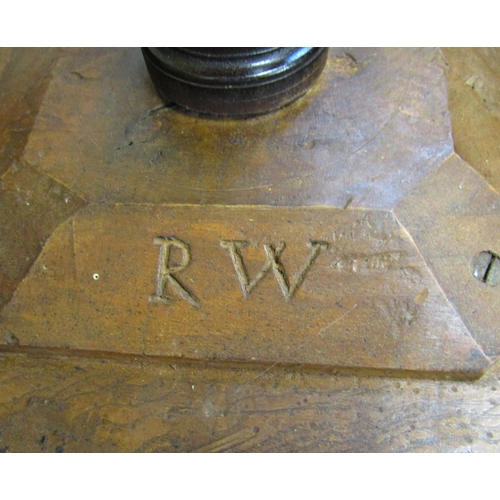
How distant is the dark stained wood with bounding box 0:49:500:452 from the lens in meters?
1.44

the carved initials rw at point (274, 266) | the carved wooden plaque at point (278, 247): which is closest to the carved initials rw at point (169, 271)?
the carved wooden plaque at point (278, 247)

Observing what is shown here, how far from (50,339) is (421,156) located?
1381 mm

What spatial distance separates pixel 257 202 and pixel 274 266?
0.22 metres

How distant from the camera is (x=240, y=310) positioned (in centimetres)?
150

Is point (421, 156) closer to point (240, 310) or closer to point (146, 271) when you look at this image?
point (240, 310)

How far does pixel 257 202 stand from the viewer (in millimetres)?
1543

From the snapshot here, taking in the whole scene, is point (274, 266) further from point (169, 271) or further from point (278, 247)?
point (169, 271)

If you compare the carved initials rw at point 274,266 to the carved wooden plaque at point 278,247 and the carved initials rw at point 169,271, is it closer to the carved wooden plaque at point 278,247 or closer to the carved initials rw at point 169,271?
the carved wooden plaque at point 278,247

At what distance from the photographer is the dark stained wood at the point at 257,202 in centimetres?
144

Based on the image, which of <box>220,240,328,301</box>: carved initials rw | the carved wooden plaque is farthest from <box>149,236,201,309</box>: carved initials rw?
<box>220,240,328,301</box>: carved initials rw

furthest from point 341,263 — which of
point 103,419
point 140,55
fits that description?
point 140,55

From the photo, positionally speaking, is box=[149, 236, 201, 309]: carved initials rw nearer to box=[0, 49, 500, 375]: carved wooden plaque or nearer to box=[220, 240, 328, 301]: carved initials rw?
box=[0, 49, 500, 375]: carved wooden plaque

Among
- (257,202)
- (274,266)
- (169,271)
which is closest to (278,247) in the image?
(274,266)

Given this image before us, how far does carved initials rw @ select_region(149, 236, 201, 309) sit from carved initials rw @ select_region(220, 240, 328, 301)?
0.45ft
